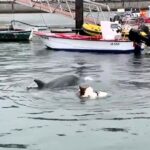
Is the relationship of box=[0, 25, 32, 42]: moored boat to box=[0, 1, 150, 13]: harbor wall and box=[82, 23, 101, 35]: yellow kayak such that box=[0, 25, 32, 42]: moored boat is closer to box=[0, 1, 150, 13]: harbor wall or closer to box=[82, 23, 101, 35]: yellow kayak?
box=[82, 23, 101, 35]: yellow kayak

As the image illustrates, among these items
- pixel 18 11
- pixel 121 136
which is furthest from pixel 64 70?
pixel 18 11

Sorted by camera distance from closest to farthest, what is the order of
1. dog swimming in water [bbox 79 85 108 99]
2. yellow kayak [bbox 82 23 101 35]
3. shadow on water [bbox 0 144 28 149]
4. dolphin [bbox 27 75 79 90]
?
shadow on water [bbox 0 144 28 149] → dog swimming in water [bbox 79 85 108 99] → dolphin [bbox 27 75 79 90] → yellow kayak [bbox 82 23 101 35]

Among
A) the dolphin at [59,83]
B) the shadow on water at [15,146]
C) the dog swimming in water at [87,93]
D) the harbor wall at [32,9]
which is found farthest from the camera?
the harbor wall at [32,9]

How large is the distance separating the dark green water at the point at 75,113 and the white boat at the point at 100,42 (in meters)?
9.01

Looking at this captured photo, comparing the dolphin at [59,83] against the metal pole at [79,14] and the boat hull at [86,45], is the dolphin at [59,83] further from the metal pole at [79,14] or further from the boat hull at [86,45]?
the metal pole at [79,14]

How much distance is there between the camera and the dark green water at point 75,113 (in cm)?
1341

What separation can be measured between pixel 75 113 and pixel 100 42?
2153 cm

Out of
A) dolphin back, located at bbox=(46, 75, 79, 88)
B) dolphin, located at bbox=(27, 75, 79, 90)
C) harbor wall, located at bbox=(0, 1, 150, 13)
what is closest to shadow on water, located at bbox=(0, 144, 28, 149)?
dolphin, located at bbox=(27, 75, 79, 90)

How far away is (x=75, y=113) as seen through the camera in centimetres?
1628

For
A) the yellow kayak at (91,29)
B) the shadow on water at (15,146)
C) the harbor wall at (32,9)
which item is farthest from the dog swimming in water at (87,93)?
the harbor wall at (32,9)

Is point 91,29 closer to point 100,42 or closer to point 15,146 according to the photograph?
point 100,42

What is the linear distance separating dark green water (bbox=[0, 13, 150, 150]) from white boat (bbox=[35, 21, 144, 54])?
901cm

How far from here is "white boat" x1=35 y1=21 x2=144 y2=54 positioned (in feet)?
121

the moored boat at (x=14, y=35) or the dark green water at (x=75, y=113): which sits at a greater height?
the dark green water at (x=75, y=113)
